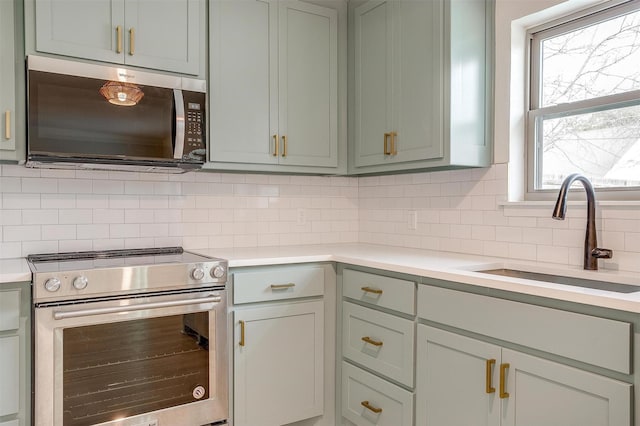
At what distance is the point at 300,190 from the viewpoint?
10.3ft

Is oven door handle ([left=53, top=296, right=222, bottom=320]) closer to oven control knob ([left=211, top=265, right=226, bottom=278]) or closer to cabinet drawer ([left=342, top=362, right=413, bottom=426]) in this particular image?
oven control knob ([left=211, top=265, right=226, bottom=278])

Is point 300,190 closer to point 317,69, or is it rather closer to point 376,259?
point 317,69

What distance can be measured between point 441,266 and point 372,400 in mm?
754

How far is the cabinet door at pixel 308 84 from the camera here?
8.98 ft

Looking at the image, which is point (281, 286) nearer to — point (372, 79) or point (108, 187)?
point (108, 187)

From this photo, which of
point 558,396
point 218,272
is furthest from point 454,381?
point 218,272

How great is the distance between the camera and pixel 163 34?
7.77 ft

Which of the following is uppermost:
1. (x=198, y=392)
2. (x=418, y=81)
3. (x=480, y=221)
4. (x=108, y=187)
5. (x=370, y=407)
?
(x=418, y=81)

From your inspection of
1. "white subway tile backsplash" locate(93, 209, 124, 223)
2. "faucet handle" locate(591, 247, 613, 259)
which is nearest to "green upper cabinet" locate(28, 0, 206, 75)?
"white subway tile backsplash" locate(93, 209, 124, 223)

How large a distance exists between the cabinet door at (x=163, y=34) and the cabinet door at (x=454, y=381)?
167 cm

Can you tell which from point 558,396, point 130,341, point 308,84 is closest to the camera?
point 558,396

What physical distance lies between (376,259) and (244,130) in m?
0.97

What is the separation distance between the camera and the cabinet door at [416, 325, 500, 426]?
5.70ft

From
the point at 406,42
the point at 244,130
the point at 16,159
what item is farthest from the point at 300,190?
the point at 16,159
